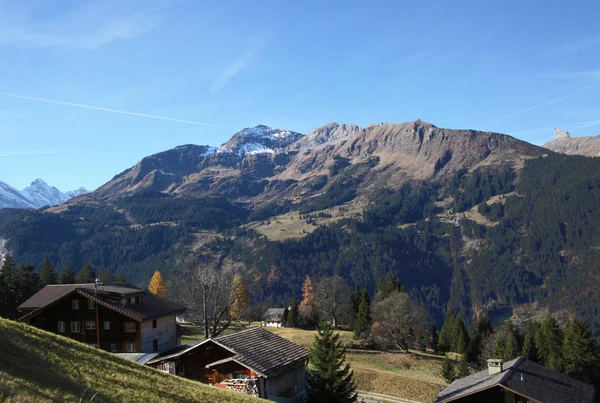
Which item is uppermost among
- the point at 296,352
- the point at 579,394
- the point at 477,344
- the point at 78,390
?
the point at 78,390

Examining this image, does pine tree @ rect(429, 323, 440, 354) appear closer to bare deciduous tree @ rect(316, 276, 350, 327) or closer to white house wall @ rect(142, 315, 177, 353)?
bare deciduous tree @ rect(316, 276, 350, 327)

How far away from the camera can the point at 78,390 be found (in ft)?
64.2

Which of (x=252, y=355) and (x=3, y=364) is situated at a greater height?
(x=3, y=364)

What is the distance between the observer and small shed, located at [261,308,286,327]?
119625 millimetres

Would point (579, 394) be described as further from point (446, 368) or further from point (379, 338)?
point (379, 338)

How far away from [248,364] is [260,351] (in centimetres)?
306

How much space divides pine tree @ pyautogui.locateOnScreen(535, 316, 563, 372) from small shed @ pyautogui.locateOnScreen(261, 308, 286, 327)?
5856 centimetres

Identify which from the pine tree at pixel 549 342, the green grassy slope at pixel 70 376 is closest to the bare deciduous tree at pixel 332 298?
the pine tree at pixel 549 342

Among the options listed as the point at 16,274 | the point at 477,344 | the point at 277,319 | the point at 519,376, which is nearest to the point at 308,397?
the point at 519,376

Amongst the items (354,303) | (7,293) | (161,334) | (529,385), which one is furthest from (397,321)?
(7,293)

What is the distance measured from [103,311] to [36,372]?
118ft

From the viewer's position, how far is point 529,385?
36.7 meters

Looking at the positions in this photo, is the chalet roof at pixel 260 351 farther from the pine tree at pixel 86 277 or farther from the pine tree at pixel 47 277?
the pine tree at pixel 86 277

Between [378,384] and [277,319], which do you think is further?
[277,319]
